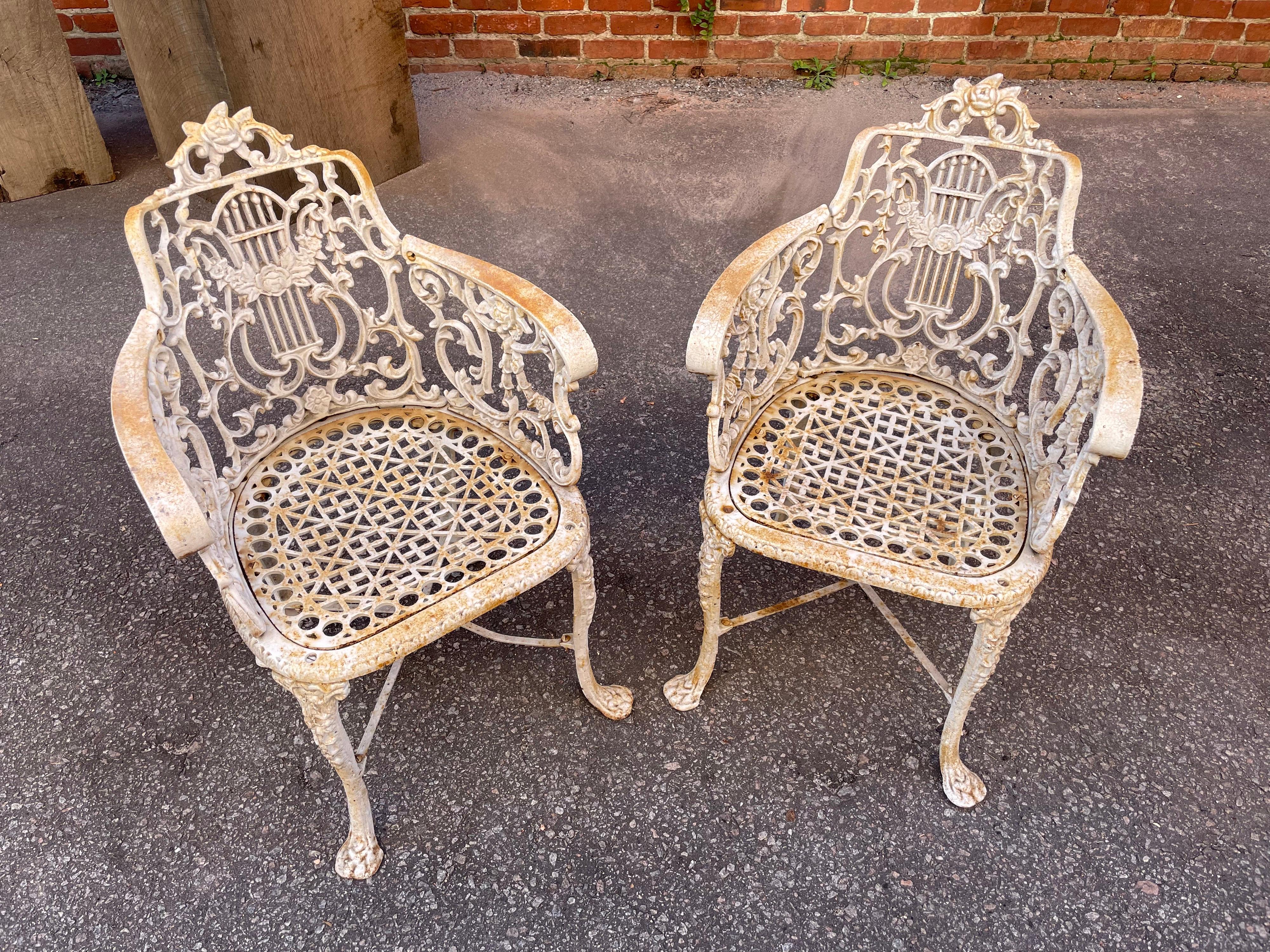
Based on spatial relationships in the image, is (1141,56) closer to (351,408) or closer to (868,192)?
(868,192)

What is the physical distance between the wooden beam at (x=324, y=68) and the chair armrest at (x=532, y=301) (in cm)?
165

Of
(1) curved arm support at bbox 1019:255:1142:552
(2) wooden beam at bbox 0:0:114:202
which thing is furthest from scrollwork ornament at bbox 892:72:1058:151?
(2) wooden beam at bbox 0:0:114:202

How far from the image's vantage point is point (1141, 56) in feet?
14.4

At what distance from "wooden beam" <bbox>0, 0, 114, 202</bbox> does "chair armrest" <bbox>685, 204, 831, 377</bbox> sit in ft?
10.8

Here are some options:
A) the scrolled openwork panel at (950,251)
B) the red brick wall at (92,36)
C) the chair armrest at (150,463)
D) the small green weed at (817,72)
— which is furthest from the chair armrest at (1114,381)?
the red brick wall at (92,36)

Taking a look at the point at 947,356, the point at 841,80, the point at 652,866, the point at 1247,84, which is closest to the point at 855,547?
the point at 652,866

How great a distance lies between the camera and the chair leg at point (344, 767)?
56.2 inches

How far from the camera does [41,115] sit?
3.61 m

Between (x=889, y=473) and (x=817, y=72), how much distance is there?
3418 mm

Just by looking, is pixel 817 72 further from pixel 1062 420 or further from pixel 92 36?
pixel 92 36

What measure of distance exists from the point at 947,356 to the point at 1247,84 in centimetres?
292

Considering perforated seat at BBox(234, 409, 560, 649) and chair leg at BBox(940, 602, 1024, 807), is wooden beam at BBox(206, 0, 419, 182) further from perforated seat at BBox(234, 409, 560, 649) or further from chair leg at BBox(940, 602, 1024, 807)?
chair leg at BBox(940, 602, 1024, 807)

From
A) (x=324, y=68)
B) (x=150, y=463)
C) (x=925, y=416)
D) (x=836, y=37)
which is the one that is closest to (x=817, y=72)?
(x=836, y=37)

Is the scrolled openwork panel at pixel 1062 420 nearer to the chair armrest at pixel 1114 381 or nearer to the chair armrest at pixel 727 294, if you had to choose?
the chair armrest at pixel 1114 381
